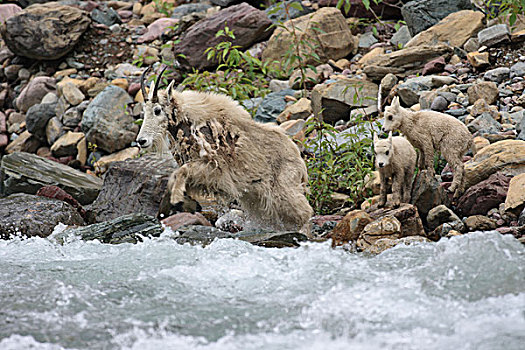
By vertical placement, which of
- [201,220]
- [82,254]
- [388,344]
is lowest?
[201,220]

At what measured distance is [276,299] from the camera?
373 centimetres

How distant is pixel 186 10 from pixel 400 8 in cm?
572

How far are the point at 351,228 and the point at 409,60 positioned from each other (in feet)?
16.7

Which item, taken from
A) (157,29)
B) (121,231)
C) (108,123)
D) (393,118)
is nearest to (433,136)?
(393,118)

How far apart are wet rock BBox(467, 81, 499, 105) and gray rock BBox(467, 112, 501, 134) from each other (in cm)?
57

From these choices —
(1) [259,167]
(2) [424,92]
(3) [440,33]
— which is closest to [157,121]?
(1) [259,167]

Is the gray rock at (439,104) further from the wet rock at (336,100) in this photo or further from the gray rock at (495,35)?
the gray rock at (495,35)

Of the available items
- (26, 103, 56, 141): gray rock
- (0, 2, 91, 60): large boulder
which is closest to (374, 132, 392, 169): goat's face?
(26, 103, 56, 141): gray rock

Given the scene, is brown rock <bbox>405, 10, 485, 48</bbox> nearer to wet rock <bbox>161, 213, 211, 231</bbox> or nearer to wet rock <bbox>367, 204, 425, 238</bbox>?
wet rock <bbox>367, 204, 425, 238</bbox>

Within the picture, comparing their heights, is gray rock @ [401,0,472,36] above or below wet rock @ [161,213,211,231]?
above

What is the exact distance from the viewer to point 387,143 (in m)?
5.69

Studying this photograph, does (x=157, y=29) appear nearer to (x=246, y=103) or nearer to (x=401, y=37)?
(x=246, y=103)

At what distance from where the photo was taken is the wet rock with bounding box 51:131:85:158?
11.3 meters

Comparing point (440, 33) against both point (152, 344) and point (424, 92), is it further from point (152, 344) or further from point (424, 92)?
point (152, 344)
